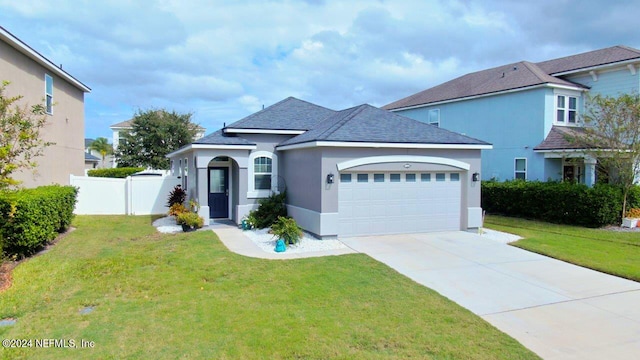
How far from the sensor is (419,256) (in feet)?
33.3

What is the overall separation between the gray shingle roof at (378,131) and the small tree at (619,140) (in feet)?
18.4

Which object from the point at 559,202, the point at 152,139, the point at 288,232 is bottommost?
the point at 288,232

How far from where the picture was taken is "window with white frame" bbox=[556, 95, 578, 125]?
1959 cm

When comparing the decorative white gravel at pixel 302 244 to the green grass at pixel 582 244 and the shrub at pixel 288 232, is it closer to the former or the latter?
the shrub at pixel 288 232

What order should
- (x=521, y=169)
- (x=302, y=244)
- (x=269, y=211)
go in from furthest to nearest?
(x=521, y=169) → (x=269, y=211) → (x=302, y=244)

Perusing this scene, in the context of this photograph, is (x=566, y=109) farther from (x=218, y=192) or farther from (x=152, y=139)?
(x=152, y=139)

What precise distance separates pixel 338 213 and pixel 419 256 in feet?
9.98

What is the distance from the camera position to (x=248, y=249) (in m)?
10.9

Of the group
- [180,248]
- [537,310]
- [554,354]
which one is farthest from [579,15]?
[180,248]

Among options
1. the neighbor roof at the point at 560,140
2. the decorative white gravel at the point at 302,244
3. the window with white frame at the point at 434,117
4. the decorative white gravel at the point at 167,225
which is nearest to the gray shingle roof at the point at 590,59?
the neighbor roof at the point at 560,140

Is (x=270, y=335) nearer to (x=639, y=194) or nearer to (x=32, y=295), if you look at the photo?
(x=32, y=295)

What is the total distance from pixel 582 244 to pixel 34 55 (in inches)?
724

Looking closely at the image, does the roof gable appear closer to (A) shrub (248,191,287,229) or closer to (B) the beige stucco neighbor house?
(A) shrub (248,191,287,229)

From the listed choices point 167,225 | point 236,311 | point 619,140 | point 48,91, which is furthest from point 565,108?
point 48,91
